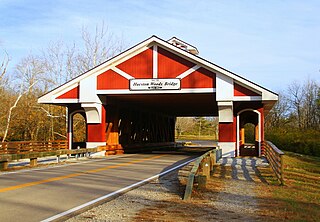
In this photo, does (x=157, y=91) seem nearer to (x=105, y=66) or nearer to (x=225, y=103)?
(x=105, y=66)

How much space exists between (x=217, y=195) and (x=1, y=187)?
5.19 meters

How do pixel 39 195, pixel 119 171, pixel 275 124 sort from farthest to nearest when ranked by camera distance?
pixel 275 124 < pixel 119 171 < pixel 39 195

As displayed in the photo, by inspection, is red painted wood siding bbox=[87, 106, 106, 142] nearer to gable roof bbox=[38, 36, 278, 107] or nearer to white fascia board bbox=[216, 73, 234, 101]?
gable roof bbox=[38, 36, 278, 107]

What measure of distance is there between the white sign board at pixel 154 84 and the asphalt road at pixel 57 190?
319 inches

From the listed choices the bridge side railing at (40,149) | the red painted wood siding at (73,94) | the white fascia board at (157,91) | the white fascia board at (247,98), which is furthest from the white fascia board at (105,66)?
the white fascia board at (247,98)

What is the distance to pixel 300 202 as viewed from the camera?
9.20 metres

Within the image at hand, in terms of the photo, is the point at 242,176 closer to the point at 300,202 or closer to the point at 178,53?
the point at 300,202

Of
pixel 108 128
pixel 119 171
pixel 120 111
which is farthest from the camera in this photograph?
pixel 120 111

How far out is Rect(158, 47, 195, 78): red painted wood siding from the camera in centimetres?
2267

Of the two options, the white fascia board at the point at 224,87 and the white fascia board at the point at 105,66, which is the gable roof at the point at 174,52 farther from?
the white fascia board at the point at 224,87

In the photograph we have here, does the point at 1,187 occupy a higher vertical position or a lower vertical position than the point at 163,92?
lower

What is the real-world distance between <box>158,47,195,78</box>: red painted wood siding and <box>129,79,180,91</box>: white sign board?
33 centimetres

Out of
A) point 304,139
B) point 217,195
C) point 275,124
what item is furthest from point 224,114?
point 275,124

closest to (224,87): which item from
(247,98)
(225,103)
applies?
(225,103)
